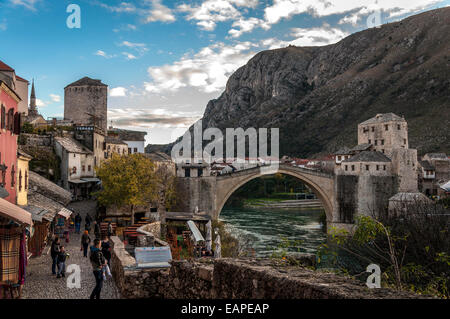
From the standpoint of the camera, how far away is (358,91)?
95438 millimetres

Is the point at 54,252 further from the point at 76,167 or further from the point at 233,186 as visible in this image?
the point at 233,186

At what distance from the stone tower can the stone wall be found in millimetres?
36437

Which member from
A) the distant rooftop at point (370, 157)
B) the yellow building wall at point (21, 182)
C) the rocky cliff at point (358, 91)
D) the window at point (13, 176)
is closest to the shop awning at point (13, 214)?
the window at point (13, 176)

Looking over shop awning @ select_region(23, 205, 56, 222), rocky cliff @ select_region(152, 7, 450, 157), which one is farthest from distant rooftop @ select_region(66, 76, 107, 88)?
rocky cliff @ select_region(152, 7, 450, 157)

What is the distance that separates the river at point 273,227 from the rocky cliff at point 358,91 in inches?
998

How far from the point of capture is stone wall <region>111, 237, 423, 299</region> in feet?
10.2

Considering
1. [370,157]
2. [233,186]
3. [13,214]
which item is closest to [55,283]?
→ [13,214]

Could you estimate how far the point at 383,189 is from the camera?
125 feet

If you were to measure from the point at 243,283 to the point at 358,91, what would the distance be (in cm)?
9907

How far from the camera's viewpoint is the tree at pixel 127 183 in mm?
22328

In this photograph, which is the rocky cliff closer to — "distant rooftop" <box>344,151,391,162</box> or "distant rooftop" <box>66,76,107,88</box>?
"distant rooftop" <box>344,151,391,162</box>

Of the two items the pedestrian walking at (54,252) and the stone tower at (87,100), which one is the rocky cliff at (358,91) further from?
the pedestrian walking at (54,252)
